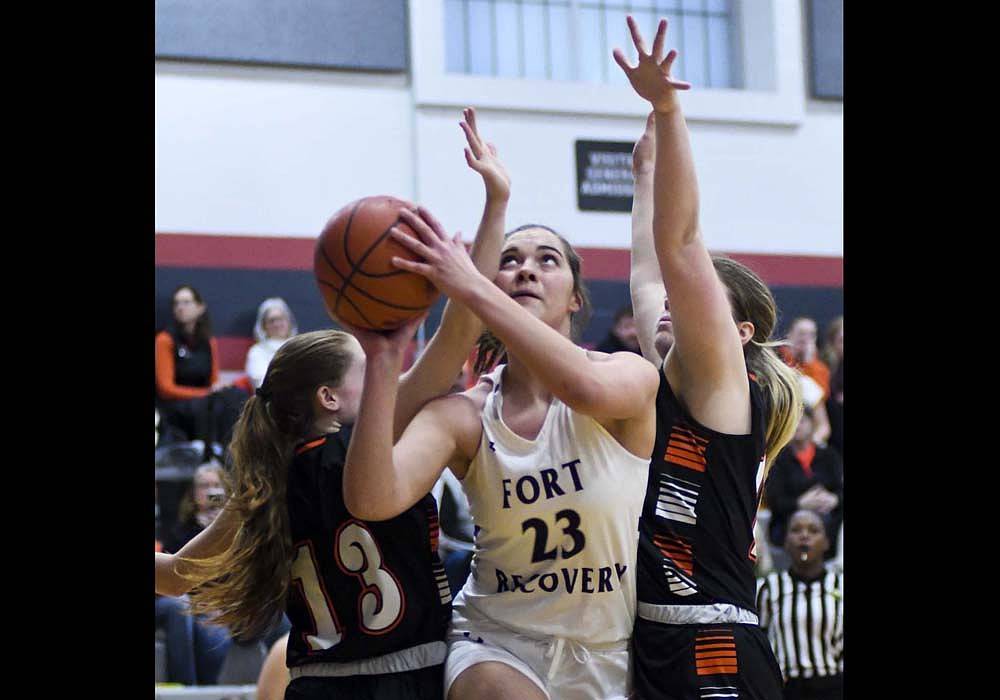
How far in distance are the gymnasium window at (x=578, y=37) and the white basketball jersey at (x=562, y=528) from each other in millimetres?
8629

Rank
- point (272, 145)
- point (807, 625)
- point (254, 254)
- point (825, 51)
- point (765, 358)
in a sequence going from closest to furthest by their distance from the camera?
point (765, 358) → point (807, 625) → point (254, 254) → point (272, 145) → point (825, 51)

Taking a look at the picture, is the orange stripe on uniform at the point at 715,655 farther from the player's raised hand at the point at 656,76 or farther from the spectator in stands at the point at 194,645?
the spectator in stands at the point at 194,645

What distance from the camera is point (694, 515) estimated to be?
135 inches

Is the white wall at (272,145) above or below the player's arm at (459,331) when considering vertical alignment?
above

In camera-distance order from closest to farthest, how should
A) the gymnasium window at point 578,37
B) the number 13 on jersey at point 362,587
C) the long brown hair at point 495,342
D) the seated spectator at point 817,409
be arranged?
1. the number 13 on jersey at point 362,587
2. the long brown hair at point 495,342
3. the seated spectator at point 817,409
4. the gymnasium window at point 578,37

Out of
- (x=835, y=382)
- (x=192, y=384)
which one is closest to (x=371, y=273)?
(x=192, y=384)

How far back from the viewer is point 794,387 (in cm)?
377

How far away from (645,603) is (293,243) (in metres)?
7.67

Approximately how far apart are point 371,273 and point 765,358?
1.36 meters

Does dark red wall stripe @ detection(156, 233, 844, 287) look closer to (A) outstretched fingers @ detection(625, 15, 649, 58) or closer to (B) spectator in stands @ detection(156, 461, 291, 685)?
(B) spectator in stands @ detection(156, 461, 291, 685)

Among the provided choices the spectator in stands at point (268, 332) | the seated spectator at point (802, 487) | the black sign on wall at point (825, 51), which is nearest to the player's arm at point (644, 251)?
the seated spectator at point (802, 487)

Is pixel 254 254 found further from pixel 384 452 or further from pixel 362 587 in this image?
pixel 384 452

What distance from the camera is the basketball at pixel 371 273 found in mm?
3057
